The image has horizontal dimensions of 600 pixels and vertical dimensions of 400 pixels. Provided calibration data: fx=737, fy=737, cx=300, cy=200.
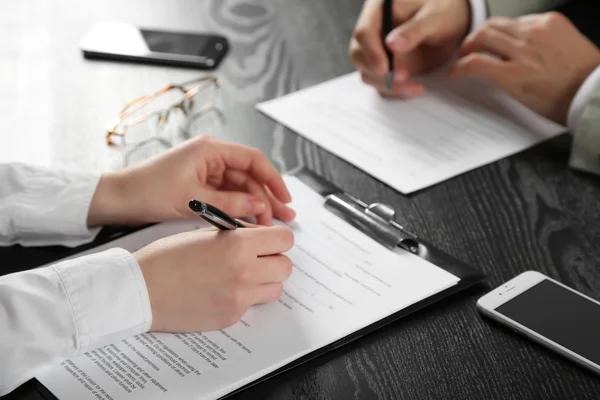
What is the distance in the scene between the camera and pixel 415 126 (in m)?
1.12

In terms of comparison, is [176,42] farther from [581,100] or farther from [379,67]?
[581,100]

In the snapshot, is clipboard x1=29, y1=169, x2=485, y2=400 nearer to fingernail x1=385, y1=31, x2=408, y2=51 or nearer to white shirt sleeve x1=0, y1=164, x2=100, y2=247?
white shirt sleeve x1=0, y1=164, x2=100, y2=247

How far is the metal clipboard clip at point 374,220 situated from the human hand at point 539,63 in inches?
13.8

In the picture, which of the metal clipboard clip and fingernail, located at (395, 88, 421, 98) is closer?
the metal clipboard clip

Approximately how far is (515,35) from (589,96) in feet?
0.58

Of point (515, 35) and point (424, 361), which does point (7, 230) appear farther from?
point (515, 35)

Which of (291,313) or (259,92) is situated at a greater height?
(259,92)

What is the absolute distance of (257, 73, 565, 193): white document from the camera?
3.34ft

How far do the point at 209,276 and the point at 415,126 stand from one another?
49 cm

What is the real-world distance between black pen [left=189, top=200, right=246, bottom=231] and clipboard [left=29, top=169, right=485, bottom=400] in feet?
0.52

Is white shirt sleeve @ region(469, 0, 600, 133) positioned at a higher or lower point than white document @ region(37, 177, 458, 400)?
higher

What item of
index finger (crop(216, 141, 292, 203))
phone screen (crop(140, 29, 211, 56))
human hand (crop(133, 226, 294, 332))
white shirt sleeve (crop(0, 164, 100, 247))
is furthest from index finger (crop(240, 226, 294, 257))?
phone screen (crop(140, 29, 211, 56))

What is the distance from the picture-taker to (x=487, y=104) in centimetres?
117

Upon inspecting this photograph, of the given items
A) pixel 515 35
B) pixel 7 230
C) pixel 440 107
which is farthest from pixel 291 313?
pixel 515 35
